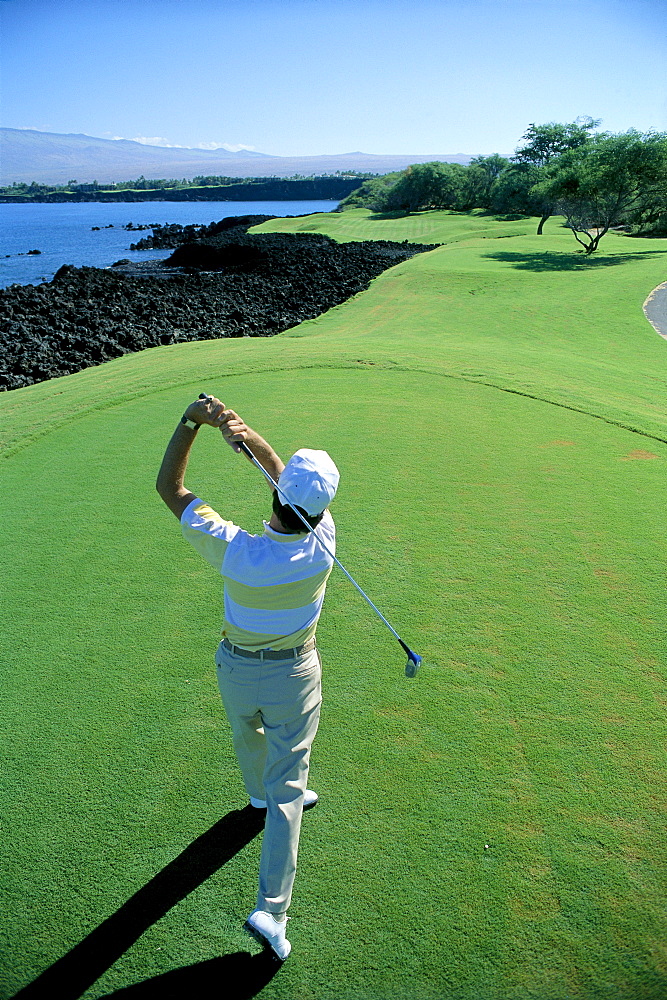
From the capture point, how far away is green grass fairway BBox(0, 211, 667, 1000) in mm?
2598

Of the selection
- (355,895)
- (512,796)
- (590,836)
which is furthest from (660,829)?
(355,895)

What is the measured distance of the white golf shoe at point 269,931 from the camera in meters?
2.47

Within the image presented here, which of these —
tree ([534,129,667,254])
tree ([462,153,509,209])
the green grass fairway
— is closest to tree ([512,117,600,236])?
tree ([462,153,509,209])

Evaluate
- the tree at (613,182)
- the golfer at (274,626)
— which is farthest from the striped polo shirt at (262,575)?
the tree at (613,182)

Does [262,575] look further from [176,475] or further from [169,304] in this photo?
[169,304]

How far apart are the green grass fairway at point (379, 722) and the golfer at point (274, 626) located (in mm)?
356

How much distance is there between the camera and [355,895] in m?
2.76

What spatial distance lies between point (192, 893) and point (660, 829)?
2287 millimetres

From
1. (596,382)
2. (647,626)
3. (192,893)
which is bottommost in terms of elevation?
(192,893)

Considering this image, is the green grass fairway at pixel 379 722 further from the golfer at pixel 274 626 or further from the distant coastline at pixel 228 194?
the distant coastline at pixel 228 194

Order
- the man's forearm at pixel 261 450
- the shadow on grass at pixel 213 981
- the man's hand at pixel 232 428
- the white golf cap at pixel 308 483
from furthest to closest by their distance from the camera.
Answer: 1. the man's forearm at pixel 261 450
2. the man's hand at pixel 232 428
3. the white golf cap at pixel 308 483
4. the shadow on grass at pixel 213 981

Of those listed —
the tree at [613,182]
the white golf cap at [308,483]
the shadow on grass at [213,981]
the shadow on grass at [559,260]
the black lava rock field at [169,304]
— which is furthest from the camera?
the tree at [613,182]

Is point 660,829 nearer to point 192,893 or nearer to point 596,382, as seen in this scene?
point 192,893

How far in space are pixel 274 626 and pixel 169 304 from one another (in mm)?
20032
